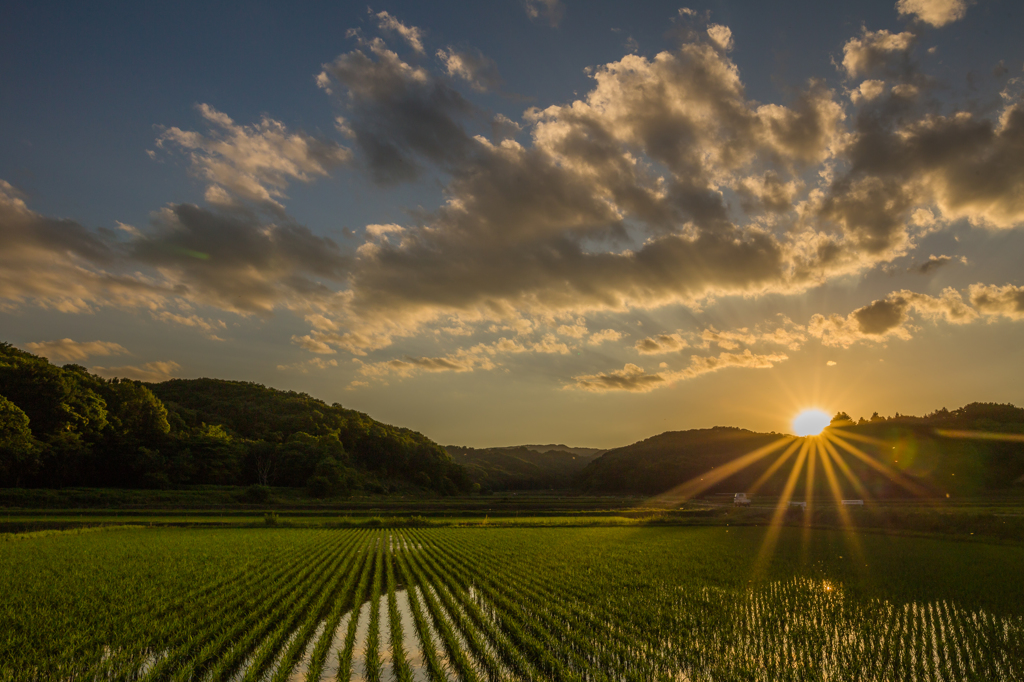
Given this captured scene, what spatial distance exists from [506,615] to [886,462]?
107200 millimetres

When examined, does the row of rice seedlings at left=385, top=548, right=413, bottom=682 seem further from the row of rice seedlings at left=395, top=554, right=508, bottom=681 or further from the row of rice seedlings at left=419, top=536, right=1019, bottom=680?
the row of rice seedlings at left=419, top=536, right=1019, bottom=680

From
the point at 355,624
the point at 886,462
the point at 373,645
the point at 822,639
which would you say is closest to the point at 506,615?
the point at 373,645

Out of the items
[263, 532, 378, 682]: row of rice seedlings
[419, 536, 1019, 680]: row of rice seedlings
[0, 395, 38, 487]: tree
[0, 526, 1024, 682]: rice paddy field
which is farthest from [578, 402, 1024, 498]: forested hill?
[0, 395, 38, 487]: tree

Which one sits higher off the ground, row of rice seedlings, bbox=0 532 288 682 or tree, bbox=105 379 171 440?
tree, bbox=105 379 171 440

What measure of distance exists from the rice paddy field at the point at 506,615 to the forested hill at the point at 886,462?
235ft

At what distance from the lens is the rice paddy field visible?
840cm

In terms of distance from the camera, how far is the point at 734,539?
29.9m

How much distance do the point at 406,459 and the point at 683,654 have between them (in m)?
116

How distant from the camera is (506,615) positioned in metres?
11.5

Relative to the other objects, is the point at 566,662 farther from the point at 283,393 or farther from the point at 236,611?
the point at 283,393

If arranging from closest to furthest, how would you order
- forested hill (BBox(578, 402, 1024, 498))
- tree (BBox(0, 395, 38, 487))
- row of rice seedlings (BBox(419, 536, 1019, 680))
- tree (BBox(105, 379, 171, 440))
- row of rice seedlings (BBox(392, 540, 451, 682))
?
row of rice seedlings (BBox(392, 540, 451, 682)) → row of rice seedlings (BBox(419, 536, 1019, 680)) → tree (BBox(0, 395, 38, 487)) → tree (BBox(105, 379, 171, 440)) → forested hill (BBox(578, 402, 1024, 498))

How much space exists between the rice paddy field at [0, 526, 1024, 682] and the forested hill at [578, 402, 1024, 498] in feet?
235

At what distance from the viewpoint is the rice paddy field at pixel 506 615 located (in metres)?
8.40

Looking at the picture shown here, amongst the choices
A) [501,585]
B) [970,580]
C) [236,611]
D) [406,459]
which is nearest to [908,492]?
[970,580]
